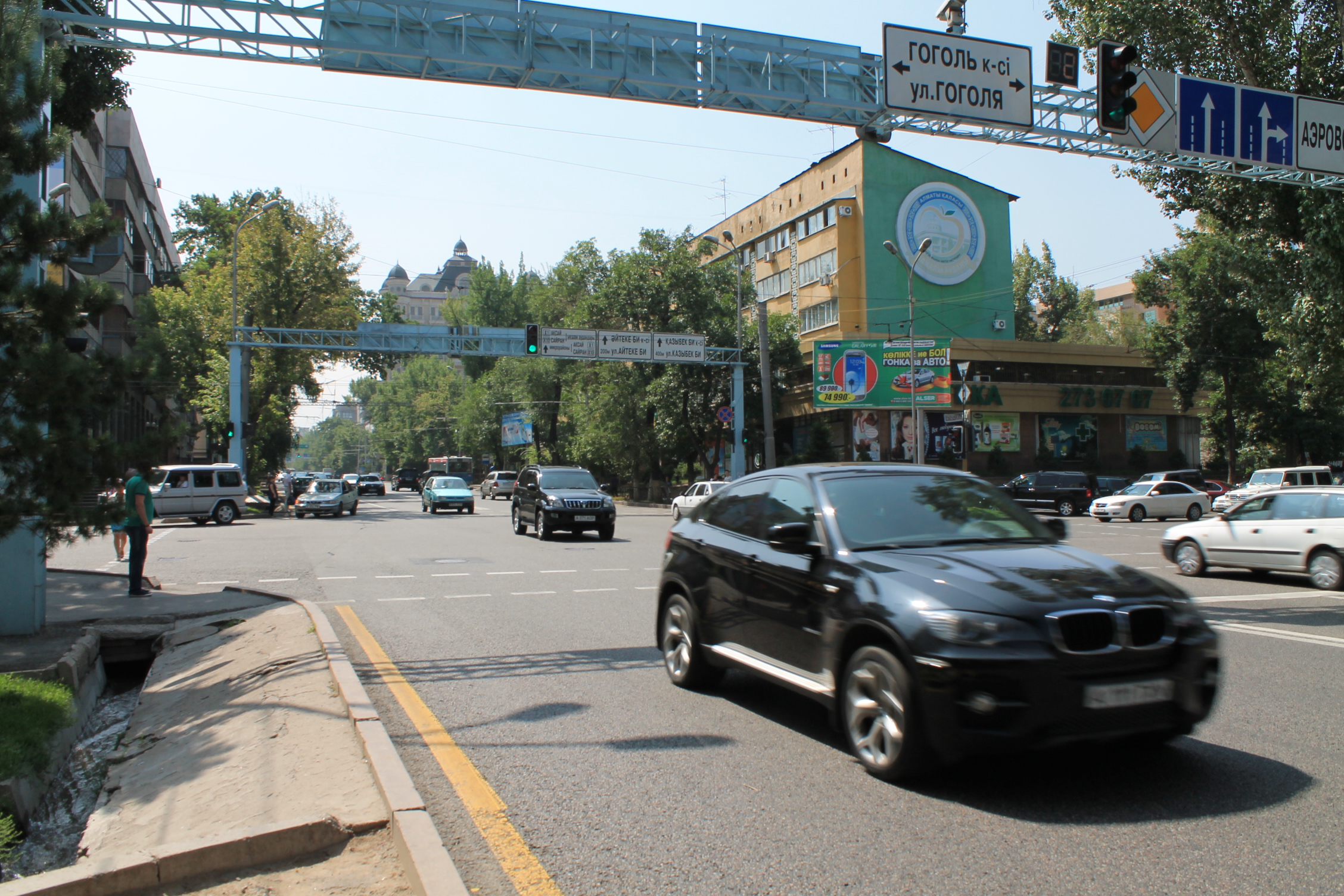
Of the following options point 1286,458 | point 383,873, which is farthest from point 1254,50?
point 1286,458

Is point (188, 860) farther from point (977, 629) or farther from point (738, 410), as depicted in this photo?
point (738, 410)

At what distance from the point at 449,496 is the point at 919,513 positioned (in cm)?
3459

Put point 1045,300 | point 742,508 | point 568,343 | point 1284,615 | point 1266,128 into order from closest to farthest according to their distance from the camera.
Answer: point 742,508 < point 1284,615 < point 1266,128 < point 568,343 < point 1045,300

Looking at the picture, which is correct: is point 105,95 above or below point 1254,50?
below

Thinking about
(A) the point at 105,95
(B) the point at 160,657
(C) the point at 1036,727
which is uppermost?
(A) the point at 105,95

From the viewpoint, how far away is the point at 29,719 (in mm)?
6102

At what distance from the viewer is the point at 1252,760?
191 inches

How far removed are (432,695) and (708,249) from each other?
56.4 meters

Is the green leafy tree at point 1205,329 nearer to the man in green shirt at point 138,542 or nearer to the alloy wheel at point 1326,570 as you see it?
the alloy wheel at point 1326,570

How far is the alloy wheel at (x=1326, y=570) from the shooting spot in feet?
40.9

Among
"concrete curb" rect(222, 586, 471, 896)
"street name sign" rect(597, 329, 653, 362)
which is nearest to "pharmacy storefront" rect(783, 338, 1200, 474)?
"street name sign" rect(597, 329, 653, 362)

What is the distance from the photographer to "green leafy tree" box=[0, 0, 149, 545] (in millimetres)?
6684

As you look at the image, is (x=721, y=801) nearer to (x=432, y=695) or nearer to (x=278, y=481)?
(x=432, y=695)

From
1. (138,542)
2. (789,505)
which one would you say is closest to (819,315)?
(138,542)
